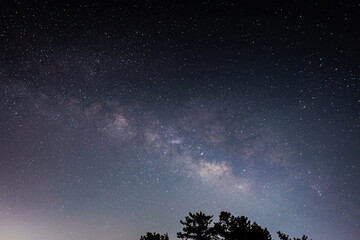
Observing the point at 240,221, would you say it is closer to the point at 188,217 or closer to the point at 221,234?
the point at 221,234

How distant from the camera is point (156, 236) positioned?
1631 centimetres

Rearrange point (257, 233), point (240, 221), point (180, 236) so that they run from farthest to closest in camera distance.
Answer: point (180, 236) → point (240, 221) → point (257, 233)

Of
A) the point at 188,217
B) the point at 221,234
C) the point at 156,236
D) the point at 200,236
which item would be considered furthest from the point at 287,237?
the point at 156,236

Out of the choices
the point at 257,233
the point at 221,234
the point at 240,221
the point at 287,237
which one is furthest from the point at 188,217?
the point at 287,237

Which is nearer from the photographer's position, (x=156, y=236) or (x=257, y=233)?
(x=257, y=233)

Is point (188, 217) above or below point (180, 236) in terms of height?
above

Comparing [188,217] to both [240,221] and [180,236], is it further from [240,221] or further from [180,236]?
[240,221]

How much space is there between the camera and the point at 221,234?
14.6 meters

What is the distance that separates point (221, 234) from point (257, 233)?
2.44 m

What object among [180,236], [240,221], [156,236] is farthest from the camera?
[156,236]

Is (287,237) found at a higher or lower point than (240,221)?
lower

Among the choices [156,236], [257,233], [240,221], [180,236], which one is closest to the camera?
[257,233]

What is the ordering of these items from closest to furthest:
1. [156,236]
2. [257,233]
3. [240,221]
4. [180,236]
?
[257,233] < [240,221] < [180,236] < [156,236]

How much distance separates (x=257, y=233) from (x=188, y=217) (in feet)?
15.7
